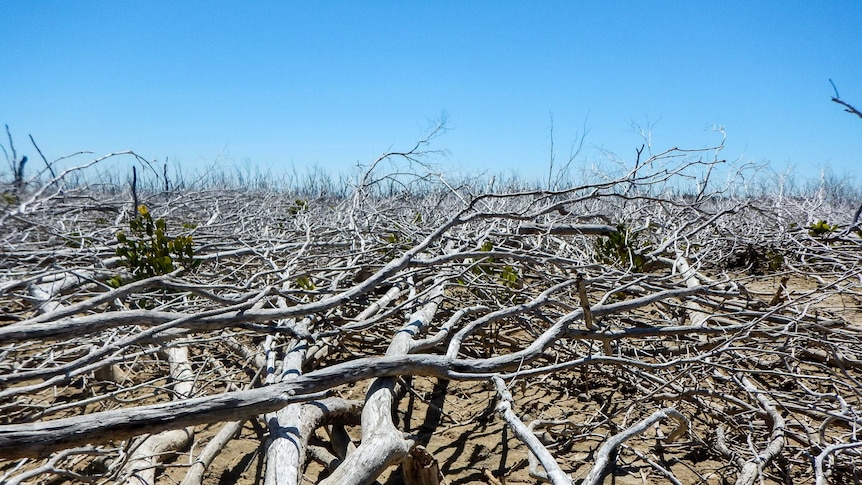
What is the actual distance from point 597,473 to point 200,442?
1.98 m

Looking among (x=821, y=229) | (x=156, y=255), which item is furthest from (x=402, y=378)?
(x=821, y=229)

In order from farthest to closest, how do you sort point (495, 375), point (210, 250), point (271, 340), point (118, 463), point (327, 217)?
point (327, 217)
point (210, 250)
point (271, 340)
point (495, 375)
point (118, 463)

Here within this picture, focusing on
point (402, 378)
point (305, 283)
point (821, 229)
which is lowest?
point (402, 378)

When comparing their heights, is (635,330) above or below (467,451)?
above

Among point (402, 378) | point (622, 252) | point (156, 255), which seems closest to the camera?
point (402, 378)

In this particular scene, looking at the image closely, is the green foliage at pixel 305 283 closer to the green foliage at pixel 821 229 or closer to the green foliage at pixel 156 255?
the green foliage at pixel 156 255

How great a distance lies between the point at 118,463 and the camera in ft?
6.64

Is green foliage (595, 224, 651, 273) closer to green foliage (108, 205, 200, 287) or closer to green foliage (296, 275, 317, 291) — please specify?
green foliage (296, 275, 317, 291)

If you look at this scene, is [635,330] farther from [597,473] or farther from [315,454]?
[315,454]

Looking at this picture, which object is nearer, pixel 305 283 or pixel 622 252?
pixel 305 283

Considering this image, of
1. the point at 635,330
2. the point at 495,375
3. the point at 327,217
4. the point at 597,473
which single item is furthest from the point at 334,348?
the point at 327,217

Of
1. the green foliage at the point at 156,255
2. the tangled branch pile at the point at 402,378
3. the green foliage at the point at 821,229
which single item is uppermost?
the green foliage at the point at 156,255

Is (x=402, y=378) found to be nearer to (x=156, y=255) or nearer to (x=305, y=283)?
(x=305, y=283)

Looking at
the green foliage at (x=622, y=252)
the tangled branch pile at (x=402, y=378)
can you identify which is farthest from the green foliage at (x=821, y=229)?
the green foliage at (x=622, y=252)
